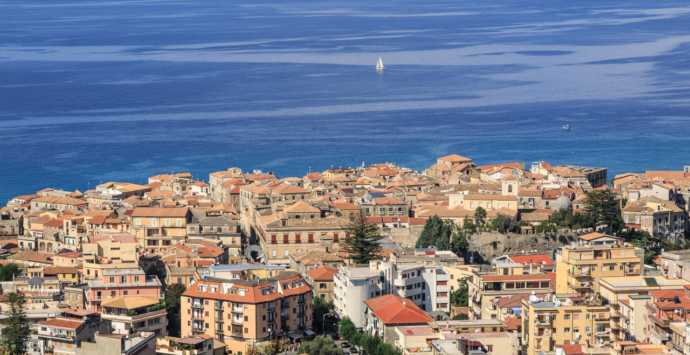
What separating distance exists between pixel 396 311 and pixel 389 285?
17.2 feet

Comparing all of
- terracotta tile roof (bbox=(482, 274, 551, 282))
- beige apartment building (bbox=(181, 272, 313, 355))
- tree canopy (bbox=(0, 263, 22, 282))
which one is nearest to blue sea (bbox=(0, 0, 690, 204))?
tree canopy (bbox=(0, 263, 22, 282))

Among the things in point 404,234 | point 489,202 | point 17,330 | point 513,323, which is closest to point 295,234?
point 404,234

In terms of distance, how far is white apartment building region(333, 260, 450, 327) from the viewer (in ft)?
145

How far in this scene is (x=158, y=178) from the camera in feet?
263

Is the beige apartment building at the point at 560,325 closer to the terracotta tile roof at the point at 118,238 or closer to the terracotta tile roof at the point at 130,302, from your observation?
the terracotta tile roof at the point at 130,302

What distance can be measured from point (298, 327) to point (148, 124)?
96712 millimetres

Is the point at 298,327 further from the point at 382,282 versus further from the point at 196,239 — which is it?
the point at 196,239

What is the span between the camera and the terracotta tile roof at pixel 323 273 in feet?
158

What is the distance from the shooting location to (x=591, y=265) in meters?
42.5

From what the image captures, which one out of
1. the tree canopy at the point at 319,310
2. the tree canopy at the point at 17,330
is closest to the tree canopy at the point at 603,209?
the tree canopy at the point at 319,310

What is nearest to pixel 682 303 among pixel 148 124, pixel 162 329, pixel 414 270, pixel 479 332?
pixel 479 332

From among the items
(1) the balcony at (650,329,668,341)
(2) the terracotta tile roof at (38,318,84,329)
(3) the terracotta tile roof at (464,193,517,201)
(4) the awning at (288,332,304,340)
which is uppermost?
(3) the terracotta tile roof at (464,193,517,201)

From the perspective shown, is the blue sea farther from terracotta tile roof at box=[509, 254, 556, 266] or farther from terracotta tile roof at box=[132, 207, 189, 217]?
terracotta tile roof at box=[509, 254, 556, 266]

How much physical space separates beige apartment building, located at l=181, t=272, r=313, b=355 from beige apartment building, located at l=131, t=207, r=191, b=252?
13106 mm
